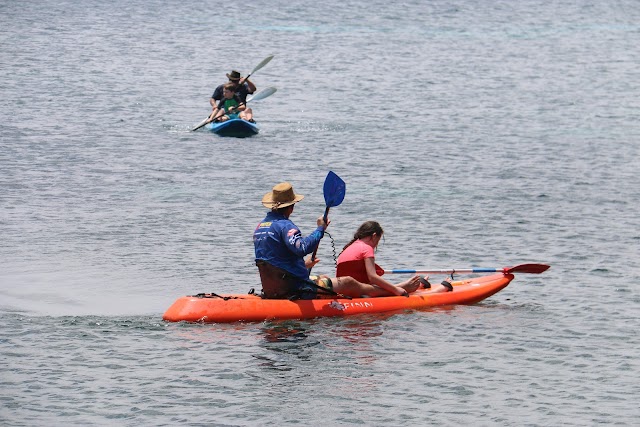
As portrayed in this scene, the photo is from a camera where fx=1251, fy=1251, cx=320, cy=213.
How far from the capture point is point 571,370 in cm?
1423

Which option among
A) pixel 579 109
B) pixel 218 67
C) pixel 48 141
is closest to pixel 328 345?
pixel 48 141

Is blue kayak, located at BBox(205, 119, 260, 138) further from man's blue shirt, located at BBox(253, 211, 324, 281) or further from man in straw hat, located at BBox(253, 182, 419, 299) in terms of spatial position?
man's blue shirt, located at BBox(253, 211, 324, 281)

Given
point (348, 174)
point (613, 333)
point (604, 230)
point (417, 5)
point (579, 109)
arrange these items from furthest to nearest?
point (417, 5), point (579, 109), point (348, 174), point (604, 230), point (613, 333)

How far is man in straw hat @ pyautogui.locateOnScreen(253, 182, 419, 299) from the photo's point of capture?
49.2 feet

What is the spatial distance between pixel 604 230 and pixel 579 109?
57.9ft

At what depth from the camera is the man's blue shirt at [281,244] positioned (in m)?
15.0

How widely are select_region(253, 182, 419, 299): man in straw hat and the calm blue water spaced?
1.66 ft

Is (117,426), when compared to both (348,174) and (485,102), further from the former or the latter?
(485,102)

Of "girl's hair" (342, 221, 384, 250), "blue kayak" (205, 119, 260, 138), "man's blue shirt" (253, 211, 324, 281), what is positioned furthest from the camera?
"blue kayak" (205, 119, 260, 138)

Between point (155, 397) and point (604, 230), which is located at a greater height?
point (604, 230)

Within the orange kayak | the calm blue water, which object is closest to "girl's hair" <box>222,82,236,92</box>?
the calm blue water

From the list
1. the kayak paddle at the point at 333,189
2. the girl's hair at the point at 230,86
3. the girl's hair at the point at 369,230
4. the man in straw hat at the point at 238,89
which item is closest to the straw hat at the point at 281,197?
the kayak paddle at the point at 333,189

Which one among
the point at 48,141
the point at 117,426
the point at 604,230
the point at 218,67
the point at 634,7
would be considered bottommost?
the point at 117,426

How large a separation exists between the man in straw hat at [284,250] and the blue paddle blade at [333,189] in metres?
0.62
